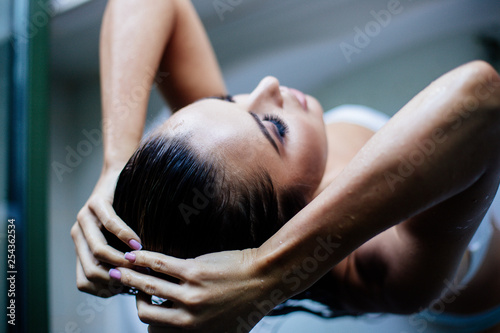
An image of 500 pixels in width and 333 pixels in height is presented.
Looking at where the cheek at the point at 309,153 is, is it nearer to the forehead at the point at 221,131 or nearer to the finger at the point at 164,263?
the forehead at the point at 221,131

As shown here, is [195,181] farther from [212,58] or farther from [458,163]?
[212,58]

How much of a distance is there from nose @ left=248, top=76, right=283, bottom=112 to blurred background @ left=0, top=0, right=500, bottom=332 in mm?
477

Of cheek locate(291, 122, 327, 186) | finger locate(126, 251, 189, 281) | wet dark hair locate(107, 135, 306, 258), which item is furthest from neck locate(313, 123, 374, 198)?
finger locate(126, 251, 189, 281)

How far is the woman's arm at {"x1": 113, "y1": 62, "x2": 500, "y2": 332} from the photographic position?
0.32m

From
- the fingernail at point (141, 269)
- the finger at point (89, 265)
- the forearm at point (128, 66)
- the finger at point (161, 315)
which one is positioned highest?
the forearm at point (128, 66)

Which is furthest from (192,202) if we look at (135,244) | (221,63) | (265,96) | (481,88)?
(221,63)

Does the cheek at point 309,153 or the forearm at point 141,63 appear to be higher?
the forearm at point 141,63

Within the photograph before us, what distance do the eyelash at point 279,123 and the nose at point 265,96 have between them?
1 cm

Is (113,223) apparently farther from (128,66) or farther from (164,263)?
(128,66)

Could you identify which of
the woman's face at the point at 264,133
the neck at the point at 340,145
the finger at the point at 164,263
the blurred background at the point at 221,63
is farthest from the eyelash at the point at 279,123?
the blurred background at the point at 221,63

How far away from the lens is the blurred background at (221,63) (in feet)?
2.50

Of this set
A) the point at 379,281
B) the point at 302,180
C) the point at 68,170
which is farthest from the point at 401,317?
the point at 68,170

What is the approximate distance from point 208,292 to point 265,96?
0.88ft

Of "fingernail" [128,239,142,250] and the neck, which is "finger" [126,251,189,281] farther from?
the neck
